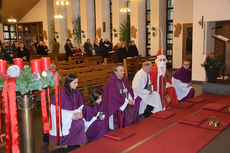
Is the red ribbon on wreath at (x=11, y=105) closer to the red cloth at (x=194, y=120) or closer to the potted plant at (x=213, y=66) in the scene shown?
the red cloth at (x=194, y=120)

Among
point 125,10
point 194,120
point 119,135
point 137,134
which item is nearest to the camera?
point 119,135

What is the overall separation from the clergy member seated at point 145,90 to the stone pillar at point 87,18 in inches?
523

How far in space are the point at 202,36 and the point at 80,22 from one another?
11744mm

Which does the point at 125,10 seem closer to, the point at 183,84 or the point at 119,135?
the point at 183,84

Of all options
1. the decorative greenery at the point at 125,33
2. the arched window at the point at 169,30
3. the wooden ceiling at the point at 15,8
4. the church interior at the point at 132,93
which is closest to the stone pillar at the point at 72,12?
the wooden ceiling at the point at 15,8

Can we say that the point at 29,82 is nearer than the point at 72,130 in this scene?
Yes

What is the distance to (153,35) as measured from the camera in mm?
14672

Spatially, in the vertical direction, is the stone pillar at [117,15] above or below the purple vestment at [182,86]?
above

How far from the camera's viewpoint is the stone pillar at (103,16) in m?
17.6

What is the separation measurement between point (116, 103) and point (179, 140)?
6.71ft

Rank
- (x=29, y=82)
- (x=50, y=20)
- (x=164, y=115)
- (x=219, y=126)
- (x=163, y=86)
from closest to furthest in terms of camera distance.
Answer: (x=29, y=82) → (x=219, y=126) → (x=164, y=115) → (x=163, y=86) → (x=50, y=20)

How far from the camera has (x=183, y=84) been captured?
6.93 m

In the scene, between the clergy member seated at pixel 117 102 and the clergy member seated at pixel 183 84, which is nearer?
the clergy member seated at pixel 117 102

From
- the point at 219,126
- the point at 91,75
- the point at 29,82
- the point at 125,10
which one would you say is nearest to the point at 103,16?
the point at 125,10
